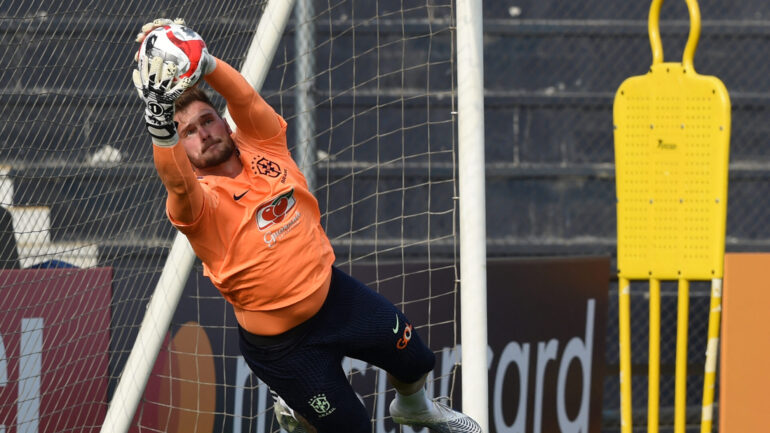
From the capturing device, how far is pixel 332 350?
8.95 ft

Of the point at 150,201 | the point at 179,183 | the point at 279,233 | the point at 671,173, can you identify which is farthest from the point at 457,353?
the point at 179,183

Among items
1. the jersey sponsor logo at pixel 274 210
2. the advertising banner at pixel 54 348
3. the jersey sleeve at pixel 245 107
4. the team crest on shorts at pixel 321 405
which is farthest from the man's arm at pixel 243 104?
the advertising banner at pixel 54 348

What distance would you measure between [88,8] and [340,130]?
1.45 metres

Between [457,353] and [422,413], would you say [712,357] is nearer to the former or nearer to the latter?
[457,353]

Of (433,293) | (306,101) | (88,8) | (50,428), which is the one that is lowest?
(50,428)

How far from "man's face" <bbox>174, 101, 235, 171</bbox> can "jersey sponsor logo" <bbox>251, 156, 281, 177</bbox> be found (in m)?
0.07

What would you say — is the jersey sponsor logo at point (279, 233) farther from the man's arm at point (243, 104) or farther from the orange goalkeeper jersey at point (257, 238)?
the man's arm at point (243, 104)

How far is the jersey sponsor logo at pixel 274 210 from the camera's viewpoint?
263cm

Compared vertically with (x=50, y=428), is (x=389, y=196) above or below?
above

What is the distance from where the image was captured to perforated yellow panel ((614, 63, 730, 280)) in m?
4.03

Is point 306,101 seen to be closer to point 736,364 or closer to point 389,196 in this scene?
point 389,196

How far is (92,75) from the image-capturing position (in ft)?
12.6

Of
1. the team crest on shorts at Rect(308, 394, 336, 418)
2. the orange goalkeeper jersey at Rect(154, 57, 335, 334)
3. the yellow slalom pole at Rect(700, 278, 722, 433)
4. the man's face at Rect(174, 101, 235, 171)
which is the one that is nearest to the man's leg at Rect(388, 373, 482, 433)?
the team crest on shorts at Rect(308, 394, 336, 418)

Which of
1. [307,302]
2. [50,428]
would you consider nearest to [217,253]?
[307,302]
